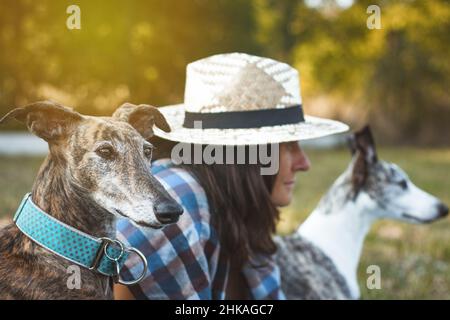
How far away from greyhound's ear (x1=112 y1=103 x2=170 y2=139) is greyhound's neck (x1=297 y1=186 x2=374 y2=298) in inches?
97.7

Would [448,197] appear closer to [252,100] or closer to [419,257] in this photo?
[419,257]

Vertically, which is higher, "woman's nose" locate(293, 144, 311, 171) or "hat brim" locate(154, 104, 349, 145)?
"hat brim" locate(154, 104, 349, 145)

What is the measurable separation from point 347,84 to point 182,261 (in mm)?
21721

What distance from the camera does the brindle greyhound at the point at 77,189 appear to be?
1485 millimetres

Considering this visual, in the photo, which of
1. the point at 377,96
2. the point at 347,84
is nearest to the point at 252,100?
the point at 377,96

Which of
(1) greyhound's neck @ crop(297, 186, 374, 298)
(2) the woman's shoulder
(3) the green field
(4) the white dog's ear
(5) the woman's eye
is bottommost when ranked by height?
(3) the green field

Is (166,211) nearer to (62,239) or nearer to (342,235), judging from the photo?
(62,239)

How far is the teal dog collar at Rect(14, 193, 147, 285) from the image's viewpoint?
4.99 ft

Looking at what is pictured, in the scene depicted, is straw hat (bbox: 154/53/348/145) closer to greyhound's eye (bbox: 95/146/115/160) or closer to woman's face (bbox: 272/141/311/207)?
woman's face (bbox: 272/141/311/207)

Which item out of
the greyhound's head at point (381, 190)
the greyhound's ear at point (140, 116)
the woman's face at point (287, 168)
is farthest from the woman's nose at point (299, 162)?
the greyhound's head at point (381, 190)

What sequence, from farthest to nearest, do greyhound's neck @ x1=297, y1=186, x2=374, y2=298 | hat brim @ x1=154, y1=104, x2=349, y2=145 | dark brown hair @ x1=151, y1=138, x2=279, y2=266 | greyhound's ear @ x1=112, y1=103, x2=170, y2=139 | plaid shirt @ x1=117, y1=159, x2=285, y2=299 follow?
greyhound's neck @ x1=297, y1=186, x2=374, y2=298 < dark brown hair @ x1=151, y1=138, x2=279, y2=266 < plaid shirt @ x1=117, y1=159, x2=285, y2=299 < hat brim @ x1=154, y1=104, x2=349, y2=145 < greyhound's ear @ x1=112, y1=103, x2=170, y2=139

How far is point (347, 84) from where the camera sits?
23.4 metres

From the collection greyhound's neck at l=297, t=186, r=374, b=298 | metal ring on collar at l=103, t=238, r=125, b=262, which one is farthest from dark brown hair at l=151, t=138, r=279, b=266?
greyhound's neck at l=297, t=186, r=374, b=298

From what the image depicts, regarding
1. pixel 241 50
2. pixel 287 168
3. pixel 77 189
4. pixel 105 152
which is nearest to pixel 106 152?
pixel 105 152
